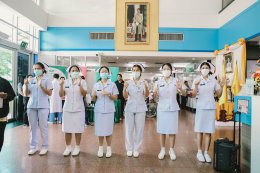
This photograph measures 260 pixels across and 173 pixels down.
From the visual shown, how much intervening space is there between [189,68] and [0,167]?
10520 millimetres

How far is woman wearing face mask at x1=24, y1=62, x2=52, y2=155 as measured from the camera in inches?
158

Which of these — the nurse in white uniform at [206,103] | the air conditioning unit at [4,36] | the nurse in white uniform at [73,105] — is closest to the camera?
the nurse in white uniform at [206,103]

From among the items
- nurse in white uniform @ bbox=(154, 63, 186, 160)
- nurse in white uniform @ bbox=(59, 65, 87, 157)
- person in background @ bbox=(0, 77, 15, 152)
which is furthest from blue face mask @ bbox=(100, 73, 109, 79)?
person in background @ bbox=(0, 77, 15, 152)

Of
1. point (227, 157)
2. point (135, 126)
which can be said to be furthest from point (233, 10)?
point (227, 157)

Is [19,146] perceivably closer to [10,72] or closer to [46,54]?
[10,72]

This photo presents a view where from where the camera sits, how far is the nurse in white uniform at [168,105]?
3.89 m

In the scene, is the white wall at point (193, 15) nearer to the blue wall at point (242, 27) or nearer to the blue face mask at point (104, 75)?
the blue wall at point (242, 27)

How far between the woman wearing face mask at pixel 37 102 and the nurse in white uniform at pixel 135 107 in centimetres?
138

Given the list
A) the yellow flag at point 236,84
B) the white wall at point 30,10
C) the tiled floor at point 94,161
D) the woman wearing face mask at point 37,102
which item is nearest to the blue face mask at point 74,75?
the woman wearing face mask at point 37,102

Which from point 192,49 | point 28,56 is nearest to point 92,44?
point 28,56

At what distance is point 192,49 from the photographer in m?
9.77

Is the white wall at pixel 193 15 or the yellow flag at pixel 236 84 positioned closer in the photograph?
the yellow flag at pixel 236 84

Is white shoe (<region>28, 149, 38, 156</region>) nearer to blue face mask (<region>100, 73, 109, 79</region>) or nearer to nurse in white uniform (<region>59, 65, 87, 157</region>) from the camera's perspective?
nurse in white uniform (<region>59, 65, 87, 157</region>)

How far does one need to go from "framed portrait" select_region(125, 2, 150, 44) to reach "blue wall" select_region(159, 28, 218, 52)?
710mm
